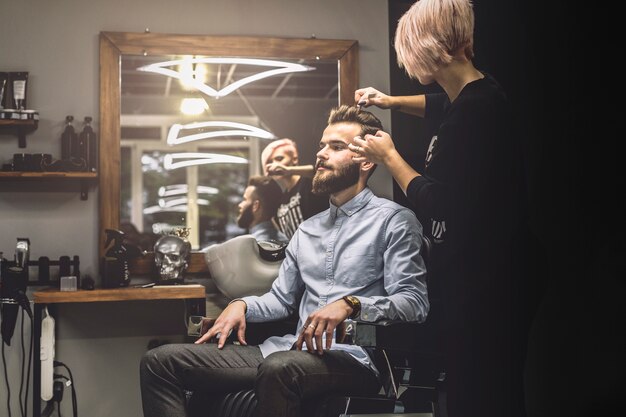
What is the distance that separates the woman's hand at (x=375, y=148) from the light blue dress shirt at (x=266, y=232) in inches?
25.2

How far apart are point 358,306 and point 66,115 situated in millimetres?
1854

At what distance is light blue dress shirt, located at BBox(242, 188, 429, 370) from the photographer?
2.79 meters

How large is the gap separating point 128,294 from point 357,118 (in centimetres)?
129

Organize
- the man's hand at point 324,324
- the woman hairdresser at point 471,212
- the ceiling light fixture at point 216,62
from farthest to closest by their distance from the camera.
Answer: the ceiling light fixture at point 216,62
the woman hairdresser at point 471,212
the man's hand at point 324,324

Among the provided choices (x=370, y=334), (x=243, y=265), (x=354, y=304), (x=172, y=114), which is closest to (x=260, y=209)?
(x=243, y=265)

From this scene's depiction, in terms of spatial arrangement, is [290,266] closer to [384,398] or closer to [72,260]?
[384,398]

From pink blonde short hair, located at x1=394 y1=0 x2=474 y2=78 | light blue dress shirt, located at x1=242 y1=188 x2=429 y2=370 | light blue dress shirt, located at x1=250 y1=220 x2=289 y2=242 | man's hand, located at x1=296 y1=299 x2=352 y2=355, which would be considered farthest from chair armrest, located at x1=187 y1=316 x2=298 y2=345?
pink blonde short hair, located at x1=394 y1=0 x2=474 y2=78

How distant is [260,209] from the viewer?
3596 mm

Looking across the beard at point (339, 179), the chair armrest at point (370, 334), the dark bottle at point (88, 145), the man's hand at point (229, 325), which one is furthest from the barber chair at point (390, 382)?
the dark bottle at point (88, 145)

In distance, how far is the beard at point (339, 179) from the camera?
10.5 feet

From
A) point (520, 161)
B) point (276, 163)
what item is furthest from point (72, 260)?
point (520, 161)

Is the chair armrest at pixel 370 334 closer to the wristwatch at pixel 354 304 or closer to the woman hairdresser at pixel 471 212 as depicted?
the wristwatch at pixel 354 304

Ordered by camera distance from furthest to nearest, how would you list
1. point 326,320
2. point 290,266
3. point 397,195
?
point 397,195, point 290,266, point 326,320

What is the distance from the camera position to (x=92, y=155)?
11.4 feet
